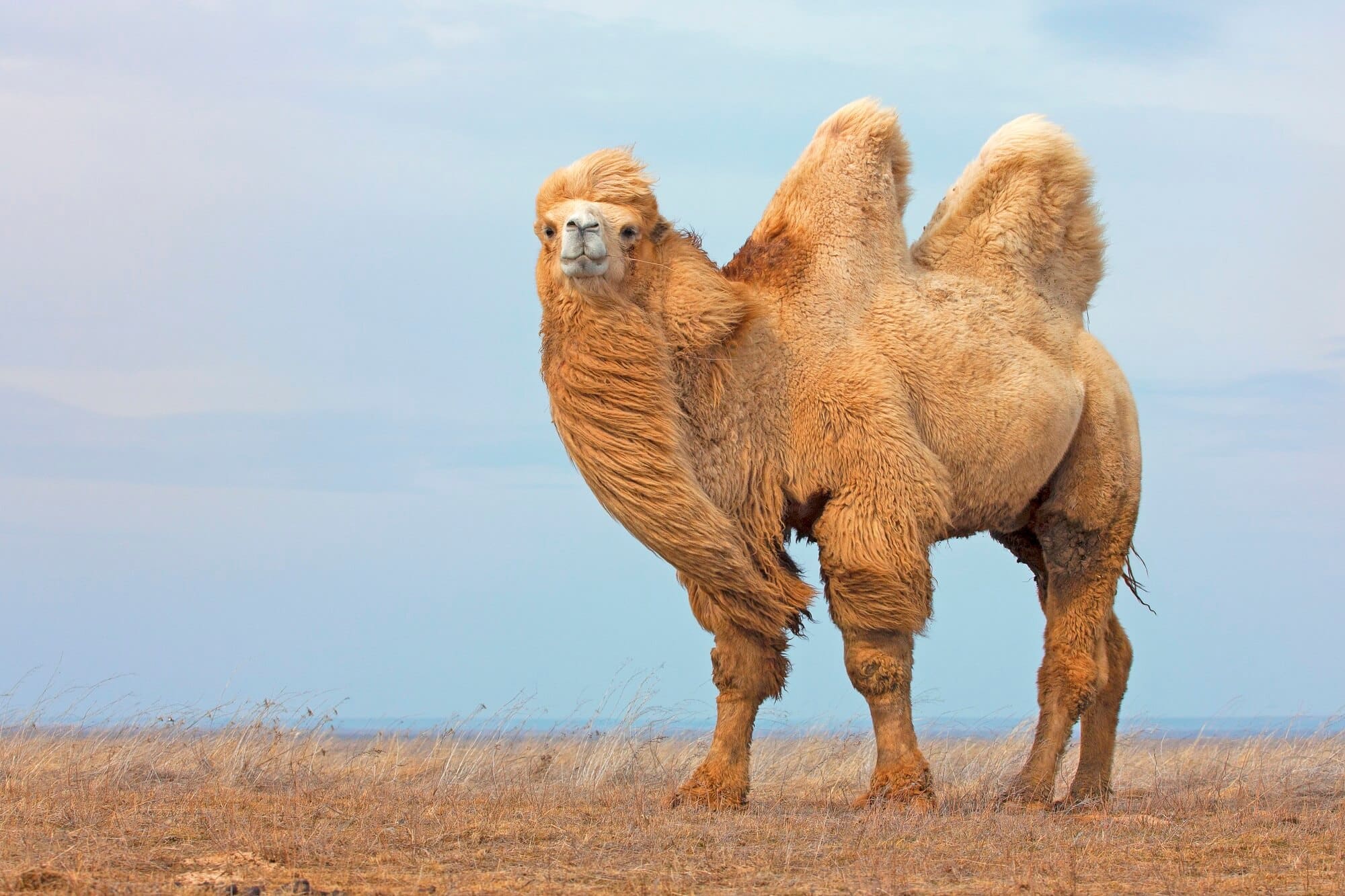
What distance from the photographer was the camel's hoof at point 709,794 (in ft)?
24.2

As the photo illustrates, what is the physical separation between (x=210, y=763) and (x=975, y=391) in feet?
16.9

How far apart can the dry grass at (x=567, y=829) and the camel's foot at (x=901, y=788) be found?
139 millimetres

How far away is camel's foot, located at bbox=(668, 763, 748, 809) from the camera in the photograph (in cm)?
739

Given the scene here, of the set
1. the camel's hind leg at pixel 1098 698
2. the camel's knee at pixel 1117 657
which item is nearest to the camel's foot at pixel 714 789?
the camel's hind leg at pixel 1098 698

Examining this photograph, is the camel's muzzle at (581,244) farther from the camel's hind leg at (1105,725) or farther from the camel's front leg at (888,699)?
the camel's hind leg at (1105,725)

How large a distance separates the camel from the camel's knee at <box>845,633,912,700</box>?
0.4 inches

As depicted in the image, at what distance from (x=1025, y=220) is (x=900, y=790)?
354 centimetres

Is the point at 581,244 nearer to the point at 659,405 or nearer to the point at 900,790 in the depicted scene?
the point at 659,405

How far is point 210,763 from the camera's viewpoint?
9.24 meters

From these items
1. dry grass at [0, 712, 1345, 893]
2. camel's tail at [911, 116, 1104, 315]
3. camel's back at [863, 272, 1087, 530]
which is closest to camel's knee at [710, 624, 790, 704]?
dry grass at [0, 712, 1345, 893]

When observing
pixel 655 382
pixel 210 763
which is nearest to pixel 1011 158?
pixel 655 382

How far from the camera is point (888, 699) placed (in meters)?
7.39

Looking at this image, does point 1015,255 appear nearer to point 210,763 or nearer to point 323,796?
point 323,796

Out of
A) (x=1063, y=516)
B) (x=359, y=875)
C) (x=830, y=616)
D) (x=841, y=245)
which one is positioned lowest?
(x=359, y=875)
